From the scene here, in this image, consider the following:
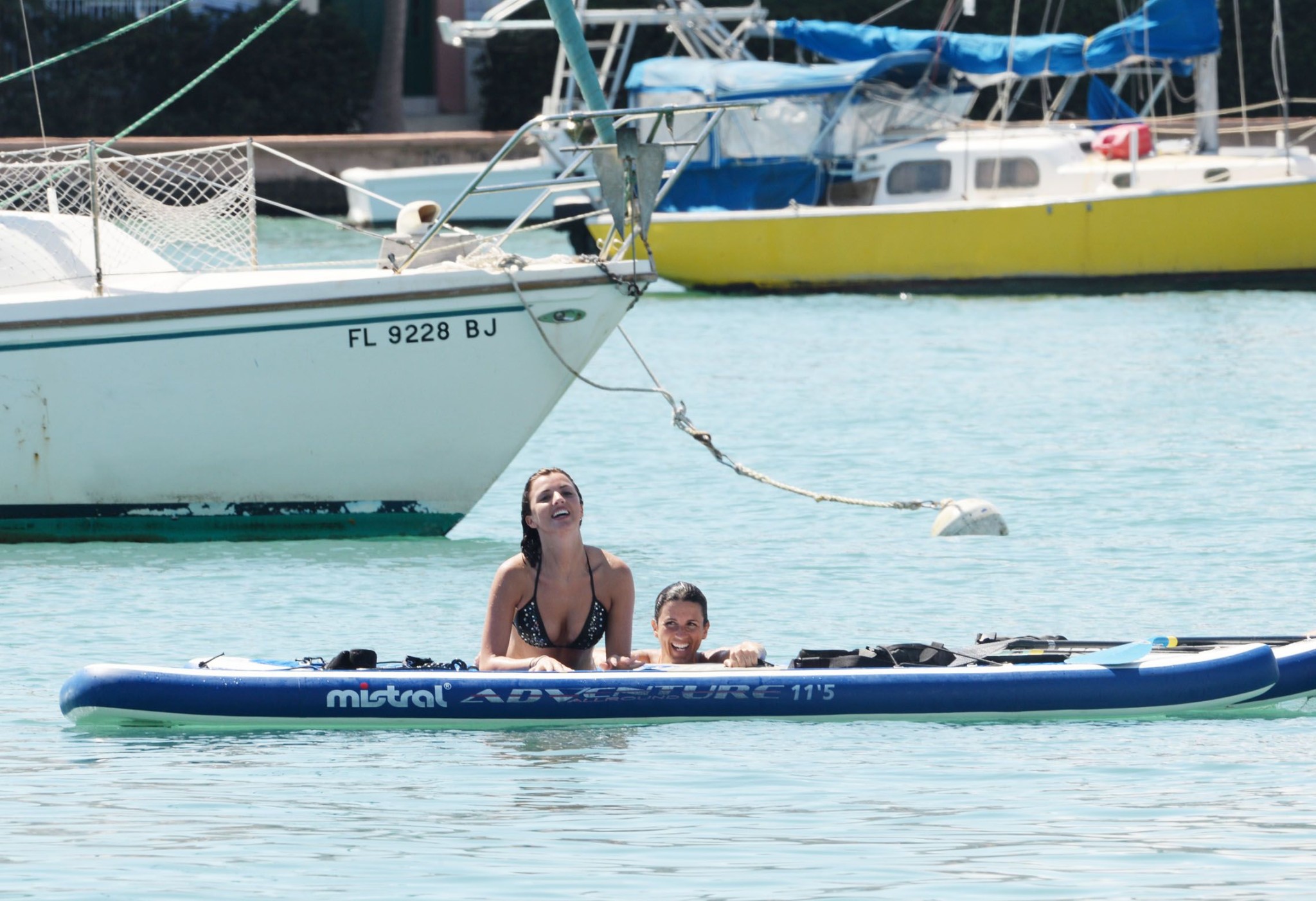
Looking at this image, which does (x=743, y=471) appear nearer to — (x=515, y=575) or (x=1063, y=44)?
(x=515, y=575)

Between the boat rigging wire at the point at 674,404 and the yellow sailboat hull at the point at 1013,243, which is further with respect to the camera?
the yellow sailboat hull at the point at 1013,243

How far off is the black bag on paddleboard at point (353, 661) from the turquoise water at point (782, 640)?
28 centimetres

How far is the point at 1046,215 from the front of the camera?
26.2 metres

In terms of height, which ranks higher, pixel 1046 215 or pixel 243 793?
pixel 1046 215

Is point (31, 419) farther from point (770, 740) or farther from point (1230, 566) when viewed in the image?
point (1230, 566)

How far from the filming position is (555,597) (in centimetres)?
819

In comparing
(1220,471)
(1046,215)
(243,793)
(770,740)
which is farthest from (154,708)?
(1046,215)

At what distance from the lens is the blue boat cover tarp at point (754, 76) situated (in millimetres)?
27656

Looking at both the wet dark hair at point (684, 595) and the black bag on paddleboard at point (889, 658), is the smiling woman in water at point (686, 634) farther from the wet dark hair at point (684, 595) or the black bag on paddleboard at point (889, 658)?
the black bag on paddleboard at point (889, 658)

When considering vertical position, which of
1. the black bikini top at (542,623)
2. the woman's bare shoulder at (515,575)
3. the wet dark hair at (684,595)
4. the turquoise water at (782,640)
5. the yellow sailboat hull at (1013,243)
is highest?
the yellow sailboat hull at (1013,243)

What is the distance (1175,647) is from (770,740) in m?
1.75

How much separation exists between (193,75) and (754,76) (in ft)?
54.4

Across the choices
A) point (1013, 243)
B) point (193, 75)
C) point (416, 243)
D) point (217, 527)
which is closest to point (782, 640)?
point (416, 243)

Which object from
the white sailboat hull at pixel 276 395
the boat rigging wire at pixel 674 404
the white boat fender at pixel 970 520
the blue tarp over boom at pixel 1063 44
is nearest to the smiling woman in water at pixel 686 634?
the boat rigging wire at pixel 674 404
